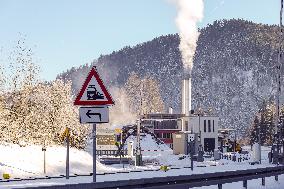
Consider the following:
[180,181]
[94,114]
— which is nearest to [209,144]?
[180,181]

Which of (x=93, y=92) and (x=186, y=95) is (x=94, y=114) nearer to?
(x=93, y=92)

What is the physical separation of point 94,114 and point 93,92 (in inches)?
15.9

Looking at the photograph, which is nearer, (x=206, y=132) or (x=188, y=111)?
(x=206, y=132)

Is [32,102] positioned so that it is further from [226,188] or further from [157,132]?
[157,132]

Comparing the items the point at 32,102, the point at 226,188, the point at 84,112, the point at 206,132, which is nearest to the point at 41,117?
the point at 32,102

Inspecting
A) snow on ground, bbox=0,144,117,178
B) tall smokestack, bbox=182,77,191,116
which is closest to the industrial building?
tall smokestack, bbox=182,77,191,116

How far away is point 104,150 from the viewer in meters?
78.9

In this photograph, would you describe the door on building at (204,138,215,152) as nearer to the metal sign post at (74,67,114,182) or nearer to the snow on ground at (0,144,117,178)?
the snow on ground at (0,144,117,178)

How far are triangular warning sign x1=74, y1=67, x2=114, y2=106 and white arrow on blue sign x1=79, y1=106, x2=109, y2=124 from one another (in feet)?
0.36

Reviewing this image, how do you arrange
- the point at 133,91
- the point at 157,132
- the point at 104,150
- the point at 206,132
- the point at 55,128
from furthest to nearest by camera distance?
the point at 133,91, the point at 157,132, the point at 206,132, the point at 104,150, the point at 55,128

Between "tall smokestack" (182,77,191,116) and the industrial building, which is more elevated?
"tall smokestack" (182,77,191,116)

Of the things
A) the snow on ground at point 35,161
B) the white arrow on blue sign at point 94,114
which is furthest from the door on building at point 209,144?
the white arrow on blue sign at point 94,114

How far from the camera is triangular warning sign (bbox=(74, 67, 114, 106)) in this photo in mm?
10594

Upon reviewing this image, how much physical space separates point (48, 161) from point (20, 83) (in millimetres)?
12275
